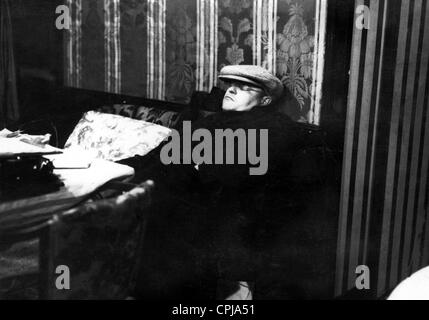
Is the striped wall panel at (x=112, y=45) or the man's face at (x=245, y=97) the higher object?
the striped wall panel at (x=112, y=45)

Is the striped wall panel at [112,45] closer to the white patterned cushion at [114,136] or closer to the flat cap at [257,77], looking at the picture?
the white patterned cushion at [114,136]

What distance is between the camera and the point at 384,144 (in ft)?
7.30

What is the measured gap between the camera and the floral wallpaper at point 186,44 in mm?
2400

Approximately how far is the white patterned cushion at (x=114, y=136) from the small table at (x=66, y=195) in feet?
3.04

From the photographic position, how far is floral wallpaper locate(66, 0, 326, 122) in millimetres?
2400

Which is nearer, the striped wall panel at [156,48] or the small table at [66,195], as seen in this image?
the small table at [66,195]

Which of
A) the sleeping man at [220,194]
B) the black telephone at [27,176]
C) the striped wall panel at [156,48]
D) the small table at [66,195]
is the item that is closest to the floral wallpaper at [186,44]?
the striped wall panel at [156,48]

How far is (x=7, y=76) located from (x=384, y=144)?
2.91m

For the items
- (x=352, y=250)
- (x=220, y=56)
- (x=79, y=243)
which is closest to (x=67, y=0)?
(x=220, y=56)

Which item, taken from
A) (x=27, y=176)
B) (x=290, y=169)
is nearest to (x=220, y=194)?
(x=290, y=169)

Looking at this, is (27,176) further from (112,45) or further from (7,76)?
(7,76)

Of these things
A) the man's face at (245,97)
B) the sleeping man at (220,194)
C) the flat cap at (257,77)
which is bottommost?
the sleeping man at (220,194)

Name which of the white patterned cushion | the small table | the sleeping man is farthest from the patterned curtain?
the small table
